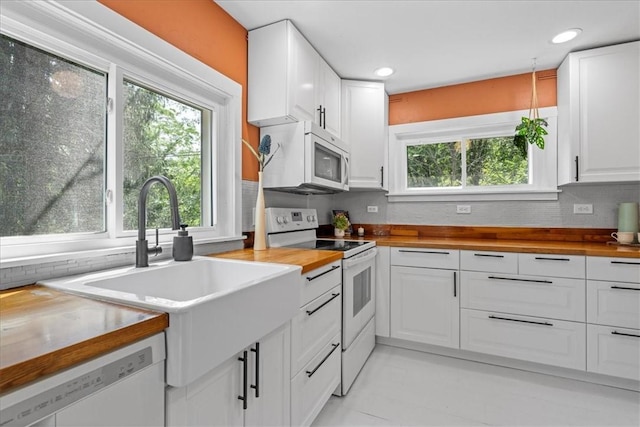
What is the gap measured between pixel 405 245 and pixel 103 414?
7.42 ft

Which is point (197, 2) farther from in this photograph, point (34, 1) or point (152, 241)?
point (152, 241)

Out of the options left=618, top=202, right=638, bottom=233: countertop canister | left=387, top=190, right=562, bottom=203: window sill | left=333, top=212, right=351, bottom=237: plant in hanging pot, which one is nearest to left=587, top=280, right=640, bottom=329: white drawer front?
left=618, top=202, right=638, bottom=233: countertop canister

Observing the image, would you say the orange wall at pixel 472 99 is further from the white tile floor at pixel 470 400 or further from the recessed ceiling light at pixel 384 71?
the white tile floor at pixel 470 400

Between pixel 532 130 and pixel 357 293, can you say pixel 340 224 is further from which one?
pixel 532 130

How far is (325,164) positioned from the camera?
2.31 m

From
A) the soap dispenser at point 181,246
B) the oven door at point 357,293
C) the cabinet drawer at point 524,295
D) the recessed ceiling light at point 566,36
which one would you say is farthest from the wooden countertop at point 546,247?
the soap dispenser at point 181,246

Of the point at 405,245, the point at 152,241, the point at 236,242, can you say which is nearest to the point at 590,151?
the point at 405,245

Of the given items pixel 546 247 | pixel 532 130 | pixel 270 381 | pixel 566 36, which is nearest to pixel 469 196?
pixel 532 130

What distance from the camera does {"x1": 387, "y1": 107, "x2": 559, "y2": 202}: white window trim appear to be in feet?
8.70

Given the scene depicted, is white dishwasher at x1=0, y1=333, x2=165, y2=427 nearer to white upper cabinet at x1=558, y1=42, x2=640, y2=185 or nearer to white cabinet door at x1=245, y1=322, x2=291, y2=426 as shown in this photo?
white cabinet door at x1=245, y1=322, x2=291, y2=426

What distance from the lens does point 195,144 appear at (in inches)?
74.7

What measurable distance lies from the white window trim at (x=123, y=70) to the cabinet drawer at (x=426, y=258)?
4.41 feet

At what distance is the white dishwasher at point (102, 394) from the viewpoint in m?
0.51

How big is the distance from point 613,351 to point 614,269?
540mm
